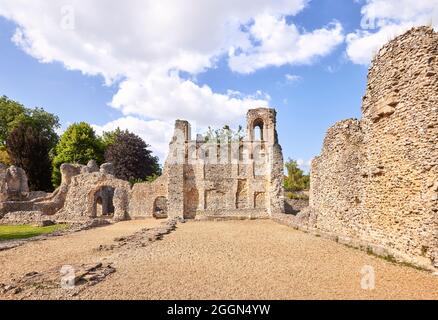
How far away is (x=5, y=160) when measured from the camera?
41281 mm

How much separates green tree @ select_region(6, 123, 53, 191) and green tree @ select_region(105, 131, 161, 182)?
7102mm

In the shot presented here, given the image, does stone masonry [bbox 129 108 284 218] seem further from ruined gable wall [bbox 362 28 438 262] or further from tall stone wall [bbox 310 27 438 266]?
ruined gable wall [bbox 362 28 438 262]

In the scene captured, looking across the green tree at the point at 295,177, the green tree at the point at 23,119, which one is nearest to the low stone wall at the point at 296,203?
the green tree at the point at 295,177

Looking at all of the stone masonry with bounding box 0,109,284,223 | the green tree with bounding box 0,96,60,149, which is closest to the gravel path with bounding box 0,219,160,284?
the stone masonry with bounding box 0,109,284,223

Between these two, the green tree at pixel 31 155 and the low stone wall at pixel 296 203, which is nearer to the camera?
the low stone wall at pixel 296 203

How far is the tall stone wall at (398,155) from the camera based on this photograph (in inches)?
283

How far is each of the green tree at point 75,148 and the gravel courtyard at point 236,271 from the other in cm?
3467

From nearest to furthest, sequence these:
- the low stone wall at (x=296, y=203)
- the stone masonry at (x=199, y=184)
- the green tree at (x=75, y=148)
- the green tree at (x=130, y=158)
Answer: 1. the stone masonry at (x=199, y=184)
2. the low stone wall at (x=296, y=203)
3. the green tree at (x=130, y=158)
4. the green tree at (x=75, y=148)

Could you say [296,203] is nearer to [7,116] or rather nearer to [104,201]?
[104,201]

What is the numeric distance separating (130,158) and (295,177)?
65.2 feet

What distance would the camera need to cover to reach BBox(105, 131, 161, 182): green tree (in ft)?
129

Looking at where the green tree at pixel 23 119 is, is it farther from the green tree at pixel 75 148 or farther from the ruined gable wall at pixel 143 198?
the ruined gable wall at pixel 143 198

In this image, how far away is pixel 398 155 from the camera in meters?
8.20
